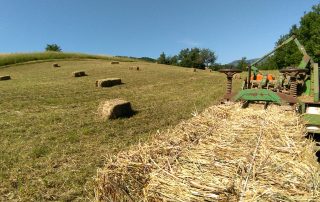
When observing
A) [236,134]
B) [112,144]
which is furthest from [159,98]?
[236,134]

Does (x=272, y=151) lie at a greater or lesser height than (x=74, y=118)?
greater

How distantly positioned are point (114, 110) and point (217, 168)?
8.16 metres

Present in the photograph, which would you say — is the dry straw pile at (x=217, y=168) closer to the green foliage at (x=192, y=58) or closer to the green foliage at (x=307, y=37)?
the green foliage at (x=307, y=37)

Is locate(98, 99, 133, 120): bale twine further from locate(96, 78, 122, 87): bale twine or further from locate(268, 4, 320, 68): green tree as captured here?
locate(268, 4, 320, 68): green tree

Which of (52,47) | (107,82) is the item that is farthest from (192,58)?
(107,82)

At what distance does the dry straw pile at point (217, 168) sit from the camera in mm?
2896

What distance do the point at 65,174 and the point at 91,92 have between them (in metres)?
12.9

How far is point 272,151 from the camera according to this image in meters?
4.08

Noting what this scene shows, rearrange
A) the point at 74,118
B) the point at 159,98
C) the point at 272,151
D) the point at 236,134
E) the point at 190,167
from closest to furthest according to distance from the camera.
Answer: the point at 190,167 → the point at 272,151 → the point at 236,134 → the point at 74,118 → the point at 159,98

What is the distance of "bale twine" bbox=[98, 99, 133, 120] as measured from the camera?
11.3 metres

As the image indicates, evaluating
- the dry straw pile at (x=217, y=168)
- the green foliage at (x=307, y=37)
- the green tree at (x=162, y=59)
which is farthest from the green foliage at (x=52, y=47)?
the dry straw pile at (x=217, y=168)

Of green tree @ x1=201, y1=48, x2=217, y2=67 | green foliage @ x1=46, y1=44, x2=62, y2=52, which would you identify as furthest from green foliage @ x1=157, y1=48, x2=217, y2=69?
green foliage @ x1=46, y1=44, x2=62, y2=52

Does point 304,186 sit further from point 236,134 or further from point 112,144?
point 112,144

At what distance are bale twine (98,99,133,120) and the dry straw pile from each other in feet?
20.9
